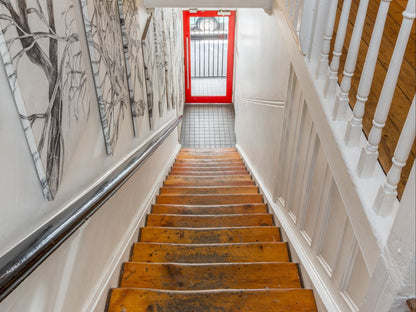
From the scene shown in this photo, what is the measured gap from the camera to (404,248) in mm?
902

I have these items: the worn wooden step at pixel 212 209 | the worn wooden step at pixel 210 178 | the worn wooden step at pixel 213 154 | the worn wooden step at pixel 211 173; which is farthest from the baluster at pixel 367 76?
the worn wooden step at pixel 213 154

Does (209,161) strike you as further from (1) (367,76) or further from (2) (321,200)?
(1) (367,76)

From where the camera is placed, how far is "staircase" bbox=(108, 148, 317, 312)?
175 cm

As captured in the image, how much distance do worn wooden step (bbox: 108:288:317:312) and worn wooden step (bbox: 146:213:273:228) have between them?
37.2 inches

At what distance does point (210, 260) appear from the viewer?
222cm

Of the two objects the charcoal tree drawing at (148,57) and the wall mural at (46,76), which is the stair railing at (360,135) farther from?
the charcoal tree drawing at (148,57)

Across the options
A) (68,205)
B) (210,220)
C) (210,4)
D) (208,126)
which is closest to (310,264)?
(210,220)

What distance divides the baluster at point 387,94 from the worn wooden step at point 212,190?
7.64 ft

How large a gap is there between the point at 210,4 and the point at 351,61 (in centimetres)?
235

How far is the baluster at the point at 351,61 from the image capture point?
116 centimetres

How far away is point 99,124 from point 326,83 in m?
1.16

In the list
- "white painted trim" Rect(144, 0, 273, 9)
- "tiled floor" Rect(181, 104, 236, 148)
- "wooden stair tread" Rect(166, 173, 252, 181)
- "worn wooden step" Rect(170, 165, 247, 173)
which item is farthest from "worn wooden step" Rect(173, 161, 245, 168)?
"white painted trim" Rect(144, 0, 273, 9)

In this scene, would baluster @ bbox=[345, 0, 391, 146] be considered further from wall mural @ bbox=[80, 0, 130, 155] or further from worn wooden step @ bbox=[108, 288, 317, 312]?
wall mural @ bbox=[80, 0, 130, 155]

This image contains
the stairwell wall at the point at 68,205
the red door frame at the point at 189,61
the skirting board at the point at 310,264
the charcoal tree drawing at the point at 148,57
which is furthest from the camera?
the red door frame at the point at 189,61
